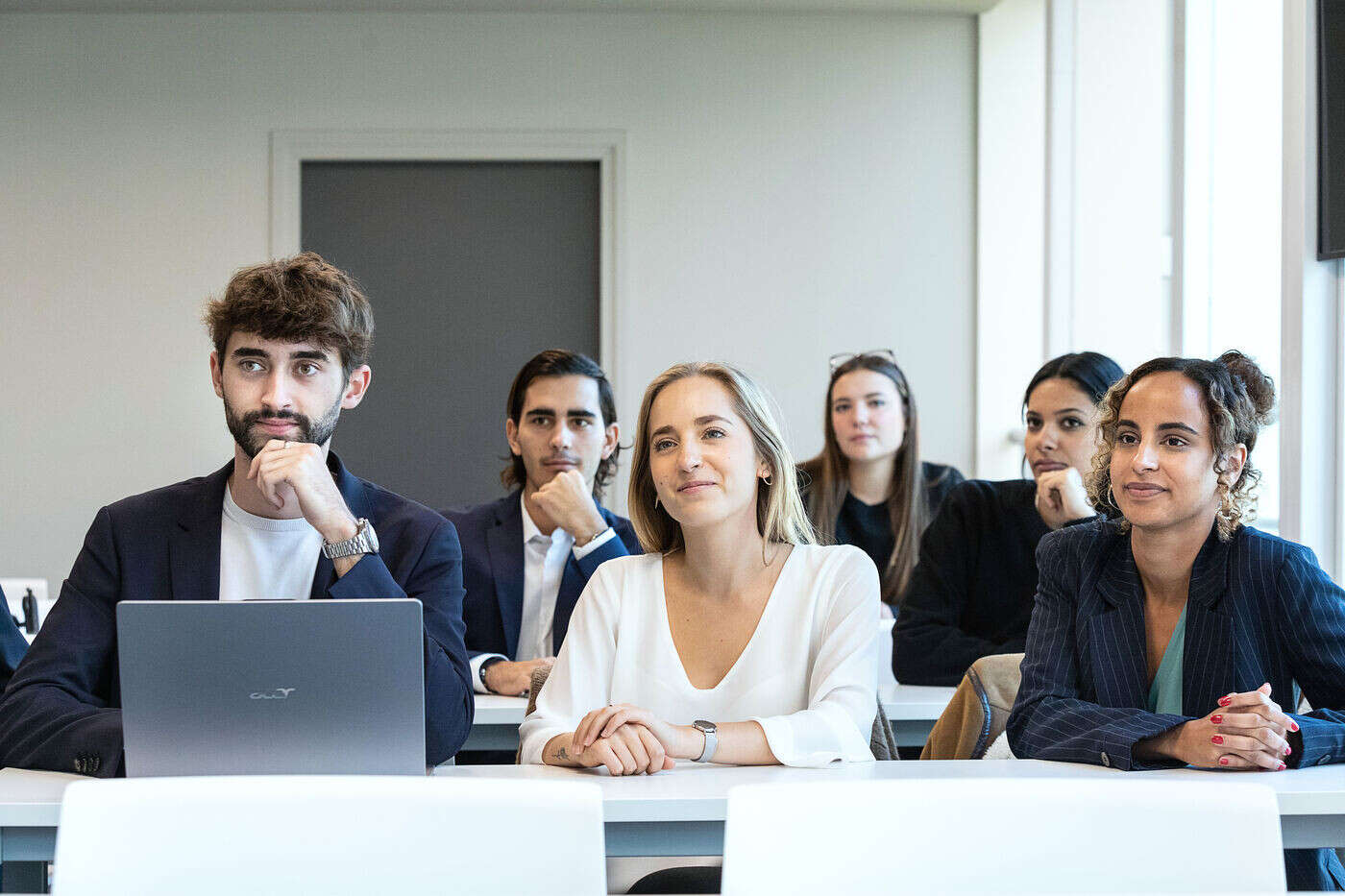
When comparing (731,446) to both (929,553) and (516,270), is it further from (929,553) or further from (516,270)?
(516,270)

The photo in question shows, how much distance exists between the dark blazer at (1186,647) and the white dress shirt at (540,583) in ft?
4.11

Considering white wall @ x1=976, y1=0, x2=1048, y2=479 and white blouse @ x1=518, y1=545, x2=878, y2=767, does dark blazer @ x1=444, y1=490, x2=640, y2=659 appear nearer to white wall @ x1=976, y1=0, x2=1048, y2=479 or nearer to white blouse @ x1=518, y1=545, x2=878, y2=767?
white blouse @ x1=518, y1=545, x2=878, y2=767

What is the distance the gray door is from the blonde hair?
355 centimetres

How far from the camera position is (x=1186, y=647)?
207cm

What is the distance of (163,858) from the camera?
1185mm

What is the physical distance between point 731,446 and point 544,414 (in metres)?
1.27

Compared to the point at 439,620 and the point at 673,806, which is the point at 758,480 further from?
the point at 673,806

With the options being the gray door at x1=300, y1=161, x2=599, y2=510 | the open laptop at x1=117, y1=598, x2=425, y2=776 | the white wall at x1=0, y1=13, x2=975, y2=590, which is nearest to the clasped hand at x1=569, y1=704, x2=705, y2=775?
the open laptop at x1=117, y1=598, x2=425, y2=776

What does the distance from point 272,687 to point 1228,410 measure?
1460 millimetres

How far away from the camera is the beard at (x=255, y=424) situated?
77.2 inches

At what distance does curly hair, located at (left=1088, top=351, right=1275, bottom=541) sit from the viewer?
209cm

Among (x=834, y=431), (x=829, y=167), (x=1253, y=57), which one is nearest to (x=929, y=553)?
(x=834, y=431)

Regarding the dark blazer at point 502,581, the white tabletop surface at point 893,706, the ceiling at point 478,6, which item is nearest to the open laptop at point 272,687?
the white tabletop surface at point 893,706

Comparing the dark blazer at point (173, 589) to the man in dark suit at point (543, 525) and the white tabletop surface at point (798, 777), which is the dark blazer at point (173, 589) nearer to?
the white tabletop surface at point (798, 777)
